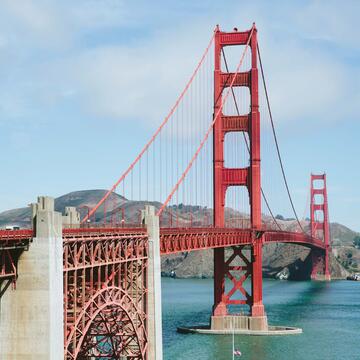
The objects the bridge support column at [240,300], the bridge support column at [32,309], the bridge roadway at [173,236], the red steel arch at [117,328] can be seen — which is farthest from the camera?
the bridge support column at [240,300]

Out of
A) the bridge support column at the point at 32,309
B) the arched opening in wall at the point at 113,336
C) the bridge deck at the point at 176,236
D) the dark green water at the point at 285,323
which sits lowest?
the dark green water at the point at 285,323

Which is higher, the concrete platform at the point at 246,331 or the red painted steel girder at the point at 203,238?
the red painted steel girder at the point at 203,238

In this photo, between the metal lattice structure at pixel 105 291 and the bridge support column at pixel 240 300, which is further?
the bridge support column at pixel 240 300

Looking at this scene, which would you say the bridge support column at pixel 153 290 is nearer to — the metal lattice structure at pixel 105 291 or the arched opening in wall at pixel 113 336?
the metal lattice structure at pixel 105 291

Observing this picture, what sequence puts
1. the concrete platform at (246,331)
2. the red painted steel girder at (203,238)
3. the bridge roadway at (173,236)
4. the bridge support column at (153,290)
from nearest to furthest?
the bridge roadway at (173,236), the bridge support column at (153,290), the red painted steel girder at (203,238), the concrete platform at (246,331)

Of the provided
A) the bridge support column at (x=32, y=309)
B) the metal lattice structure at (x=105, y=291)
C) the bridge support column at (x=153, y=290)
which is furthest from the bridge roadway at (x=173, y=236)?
the bridge support column at (x=153, y=290)

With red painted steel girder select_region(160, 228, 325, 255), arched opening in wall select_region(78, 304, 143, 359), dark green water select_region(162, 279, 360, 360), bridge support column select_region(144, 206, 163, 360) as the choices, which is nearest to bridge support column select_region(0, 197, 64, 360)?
arched opening in wall select_region(78, 304, 143, 359)

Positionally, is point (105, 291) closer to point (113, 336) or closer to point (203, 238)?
point (113, 336)

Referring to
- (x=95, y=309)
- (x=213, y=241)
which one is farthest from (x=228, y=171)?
(x=95, y=309)
